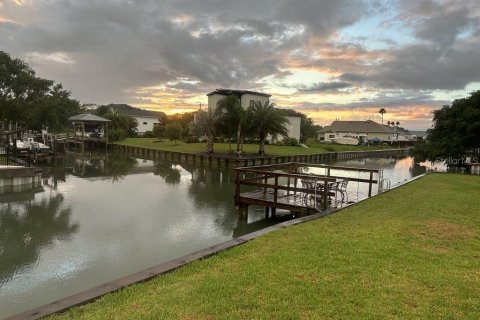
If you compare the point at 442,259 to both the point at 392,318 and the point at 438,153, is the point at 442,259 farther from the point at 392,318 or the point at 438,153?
the point at 438,153

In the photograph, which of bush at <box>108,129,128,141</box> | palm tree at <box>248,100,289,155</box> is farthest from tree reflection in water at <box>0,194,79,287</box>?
bush at <box>108,129,128,141</box>

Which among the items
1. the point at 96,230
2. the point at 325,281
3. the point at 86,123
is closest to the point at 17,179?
the point at 96,230

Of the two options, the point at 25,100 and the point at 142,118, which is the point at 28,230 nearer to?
the point at 25,100

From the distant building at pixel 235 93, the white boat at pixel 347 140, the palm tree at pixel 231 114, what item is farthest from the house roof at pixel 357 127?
the palm tree at pixel 231 114

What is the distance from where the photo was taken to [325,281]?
4.88m

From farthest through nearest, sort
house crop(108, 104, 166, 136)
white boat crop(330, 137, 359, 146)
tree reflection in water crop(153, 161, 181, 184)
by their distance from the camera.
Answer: house crop(108, 104, 166, 136), white boat crop(330, 137, 359, 146), tree reflection in water crop(153, 161, 181, 184)

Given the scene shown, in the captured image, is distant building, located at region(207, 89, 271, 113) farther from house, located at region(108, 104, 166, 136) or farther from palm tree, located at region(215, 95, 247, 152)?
house, located at region(108, 104, 166, 136)

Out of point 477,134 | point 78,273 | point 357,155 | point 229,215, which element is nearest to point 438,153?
point 477,134

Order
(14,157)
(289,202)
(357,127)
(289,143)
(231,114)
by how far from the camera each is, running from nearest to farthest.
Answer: (289,202) → (14,157) → (231,114) → (289,143) → (357,127)

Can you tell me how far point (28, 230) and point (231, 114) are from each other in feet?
88.4

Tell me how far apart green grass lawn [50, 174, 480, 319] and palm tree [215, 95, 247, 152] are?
1155 inches

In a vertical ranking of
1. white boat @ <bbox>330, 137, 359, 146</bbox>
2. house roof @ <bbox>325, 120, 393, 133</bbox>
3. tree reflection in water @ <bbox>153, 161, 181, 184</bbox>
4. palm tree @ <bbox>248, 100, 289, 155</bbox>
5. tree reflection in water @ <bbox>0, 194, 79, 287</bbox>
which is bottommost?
tree reflection in water @ <bbox>0, 194, 79, 287</bbox>

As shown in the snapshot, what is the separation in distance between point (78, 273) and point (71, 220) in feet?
17.0

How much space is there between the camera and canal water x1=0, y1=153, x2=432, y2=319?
7614 mm
